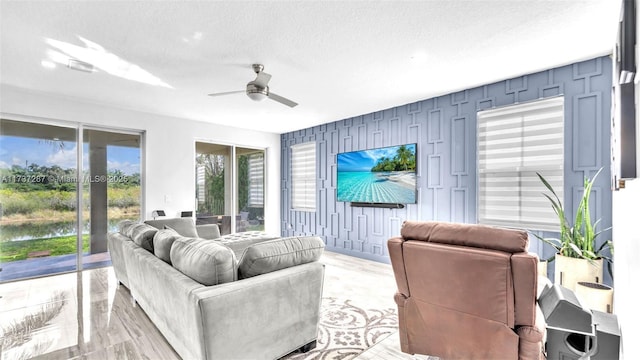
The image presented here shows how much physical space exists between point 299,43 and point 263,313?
83.8 inches

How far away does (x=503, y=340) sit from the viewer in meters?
1.50

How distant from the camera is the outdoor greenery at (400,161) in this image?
13.9ft

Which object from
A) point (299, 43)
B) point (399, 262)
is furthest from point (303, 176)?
point (399, 262)

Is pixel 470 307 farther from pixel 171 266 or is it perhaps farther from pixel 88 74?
pixel 88 74

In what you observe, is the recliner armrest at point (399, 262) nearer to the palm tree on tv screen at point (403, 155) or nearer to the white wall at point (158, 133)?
the palm tree on tv screen at point (403, 155)

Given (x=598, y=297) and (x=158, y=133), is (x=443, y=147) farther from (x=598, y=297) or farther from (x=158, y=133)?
(x=158, y=133)

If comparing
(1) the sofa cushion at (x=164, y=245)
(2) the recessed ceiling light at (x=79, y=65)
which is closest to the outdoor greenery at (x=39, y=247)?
(2) the recessed ceiling light at (x=79, y=65)

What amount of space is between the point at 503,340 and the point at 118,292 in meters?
3.62

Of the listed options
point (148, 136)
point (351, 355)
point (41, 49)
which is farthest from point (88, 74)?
point (351, 355)

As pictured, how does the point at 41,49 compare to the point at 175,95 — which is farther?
the point at 175,95

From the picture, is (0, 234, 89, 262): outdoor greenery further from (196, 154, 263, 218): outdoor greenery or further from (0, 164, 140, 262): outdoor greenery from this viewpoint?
(196, 154, 263, 218): outdoor greenery

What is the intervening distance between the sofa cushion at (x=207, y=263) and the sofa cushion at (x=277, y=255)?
0.09m

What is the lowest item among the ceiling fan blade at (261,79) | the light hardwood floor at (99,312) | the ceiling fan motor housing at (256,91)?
the light hardwood floor at (99,312)

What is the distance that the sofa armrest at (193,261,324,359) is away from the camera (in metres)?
1.54
